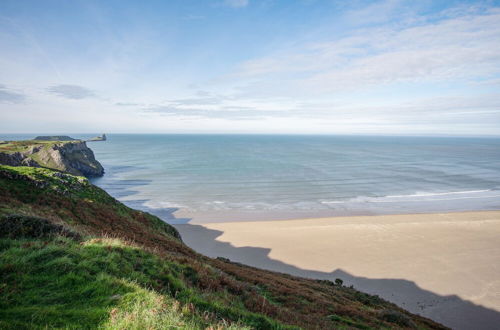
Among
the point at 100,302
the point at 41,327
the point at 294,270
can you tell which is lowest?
the point at 294,270

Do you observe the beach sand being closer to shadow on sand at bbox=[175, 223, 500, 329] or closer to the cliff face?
shadow on sand at bbox=[175, 223, 500, 329]

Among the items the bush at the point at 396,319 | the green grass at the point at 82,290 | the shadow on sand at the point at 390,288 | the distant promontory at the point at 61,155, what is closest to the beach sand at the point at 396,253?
the shadow on sand at the point at 390,288

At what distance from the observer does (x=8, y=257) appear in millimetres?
5645

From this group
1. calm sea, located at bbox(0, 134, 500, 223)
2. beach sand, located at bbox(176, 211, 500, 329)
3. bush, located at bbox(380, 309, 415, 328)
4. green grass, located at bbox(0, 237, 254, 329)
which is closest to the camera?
green grass, located at bbox(0, 237, 254, 329)

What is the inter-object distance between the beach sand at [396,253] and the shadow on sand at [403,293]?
2.5 inches

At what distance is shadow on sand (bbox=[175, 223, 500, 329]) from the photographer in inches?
672

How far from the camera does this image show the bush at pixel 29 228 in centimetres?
754

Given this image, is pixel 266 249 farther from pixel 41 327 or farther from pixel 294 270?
pixel 41 327

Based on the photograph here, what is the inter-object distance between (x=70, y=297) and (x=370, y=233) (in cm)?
3350

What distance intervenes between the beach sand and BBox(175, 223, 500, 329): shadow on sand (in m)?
0.06

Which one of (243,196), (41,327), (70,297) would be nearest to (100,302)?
(70,297)

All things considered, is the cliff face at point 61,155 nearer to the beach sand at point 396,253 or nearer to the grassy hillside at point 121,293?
the beach sand at point 396,253

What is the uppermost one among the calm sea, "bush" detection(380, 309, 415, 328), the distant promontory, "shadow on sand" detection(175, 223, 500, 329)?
the distant promontory

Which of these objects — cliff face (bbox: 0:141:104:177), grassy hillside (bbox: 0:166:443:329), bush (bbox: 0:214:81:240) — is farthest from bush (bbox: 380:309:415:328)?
cliff face (bbox: 0:141:104:177)
